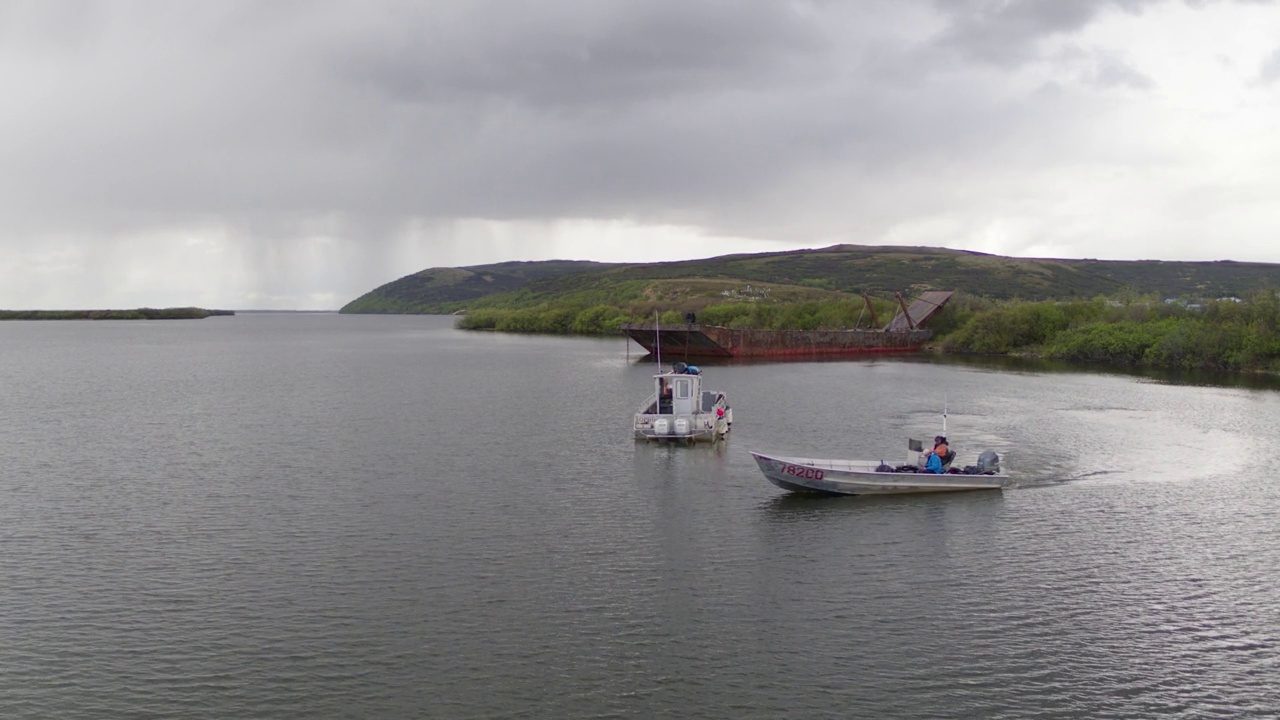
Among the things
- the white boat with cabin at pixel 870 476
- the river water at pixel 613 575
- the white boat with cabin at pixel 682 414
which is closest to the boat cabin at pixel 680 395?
the white boat with cabin at pixel 682 414

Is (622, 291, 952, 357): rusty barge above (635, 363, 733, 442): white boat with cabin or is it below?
above

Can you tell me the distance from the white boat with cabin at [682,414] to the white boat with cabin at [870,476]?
12.2 metres

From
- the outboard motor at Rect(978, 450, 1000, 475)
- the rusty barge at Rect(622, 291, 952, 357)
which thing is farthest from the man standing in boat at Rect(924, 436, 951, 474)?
the rusty barge at Rect(622, 291, 952, 357)

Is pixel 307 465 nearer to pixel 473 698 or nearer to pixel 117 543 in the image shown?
pixel 117 543

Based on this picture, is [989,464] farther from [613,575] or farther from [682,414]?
[613,575]

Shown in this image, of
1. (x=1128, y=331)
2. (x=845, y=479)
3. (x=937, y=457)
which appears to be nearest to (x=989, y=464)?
(x=937, y=457)

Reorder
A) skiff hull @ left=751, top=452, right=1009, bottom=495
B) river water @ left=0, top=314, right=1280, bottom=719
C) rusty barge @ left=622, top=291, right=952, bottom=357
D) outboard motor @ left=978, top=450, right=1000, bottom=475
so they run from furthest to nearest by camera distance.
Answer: rusty barge @ left=622, top=291, right=952, bottom=357 → outboard motor @ left=978, top=450, right=1000, bottom=475 → skiff hull @ left=751, top=452, right=1009, bottom=495 → river water @ left=0, top=314, right=1280, bottom=719

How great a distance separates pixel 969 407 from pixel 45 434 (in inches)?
2301

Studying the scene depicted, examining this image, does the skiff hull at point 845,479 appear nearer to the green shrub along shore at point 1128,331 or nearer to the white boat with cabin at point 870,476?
the white boat with cabin at point 870,476

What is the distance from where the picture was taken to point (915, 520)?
34406 millimetres

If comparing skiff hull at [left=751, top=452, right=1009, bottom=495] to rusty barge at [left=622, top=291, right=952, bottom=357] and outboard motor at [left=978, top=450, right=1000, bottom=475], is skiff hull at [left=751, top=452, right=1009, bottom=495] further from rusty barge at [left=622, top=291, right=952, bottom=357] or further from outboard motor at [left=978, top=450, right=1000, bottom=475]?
rusty barge at [left=622, top=291, right=952, bottom=357]

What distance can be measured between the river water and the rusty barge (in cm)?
6286

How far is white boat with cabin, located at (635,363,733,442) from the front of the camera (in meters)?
50.3

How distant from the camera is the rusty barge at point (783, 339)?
121 meters
